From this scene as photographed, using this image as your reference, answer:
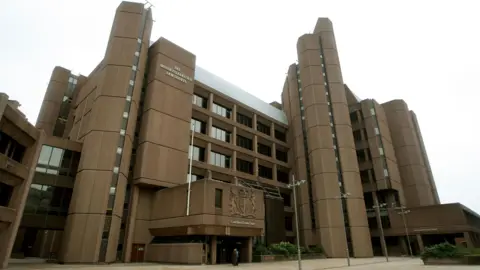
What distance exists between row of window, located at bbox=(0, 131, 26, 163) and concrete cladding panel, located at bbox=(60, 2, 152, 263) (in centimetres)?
846

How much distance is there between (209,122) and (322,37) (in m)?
32.8

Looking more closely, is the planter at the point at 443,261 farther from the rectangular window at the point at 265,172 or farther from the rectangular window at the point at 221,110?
the rectangular window at the point at 221,110

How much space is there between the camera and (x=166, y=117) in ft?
140

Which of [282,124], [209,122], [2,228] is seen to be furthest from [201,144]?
[2,228]

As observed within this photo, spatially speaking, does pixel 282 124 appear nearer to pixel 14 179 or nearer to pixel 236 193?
pixel 236 193

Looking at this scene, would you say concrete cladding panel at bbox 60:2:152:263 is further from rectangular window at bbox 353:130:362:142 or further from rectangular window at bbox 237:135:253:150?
rectangular window at bbox 353:130:362:142

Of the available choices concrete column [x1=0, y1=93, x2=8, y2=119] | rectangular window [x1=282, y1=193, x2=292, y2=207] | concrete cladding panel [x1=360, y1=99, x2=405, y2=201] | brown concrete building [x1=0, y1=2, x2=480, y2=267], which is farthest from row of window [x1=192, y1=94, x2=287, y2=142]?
concrete column [x1=0, y1=93, x2=8, y2=119]

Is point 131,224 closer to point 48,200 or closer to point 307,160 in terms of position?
point 48,200

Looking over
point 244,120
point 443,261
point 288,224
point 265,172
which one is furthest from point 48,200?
point 443,261

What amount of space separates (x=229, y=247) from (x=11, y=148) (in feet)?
79.9

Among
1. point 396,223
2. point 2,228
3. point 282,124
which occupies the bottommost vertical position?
point 2,228

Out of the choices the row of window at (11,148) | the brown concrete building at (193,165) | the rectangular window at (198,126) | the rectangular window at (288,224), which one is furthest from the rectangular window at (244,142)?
the row of window at (11,148)

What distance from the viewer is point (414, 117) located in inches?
3206

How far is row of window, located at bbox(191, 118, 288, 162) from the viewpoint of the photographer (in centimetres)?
5061
